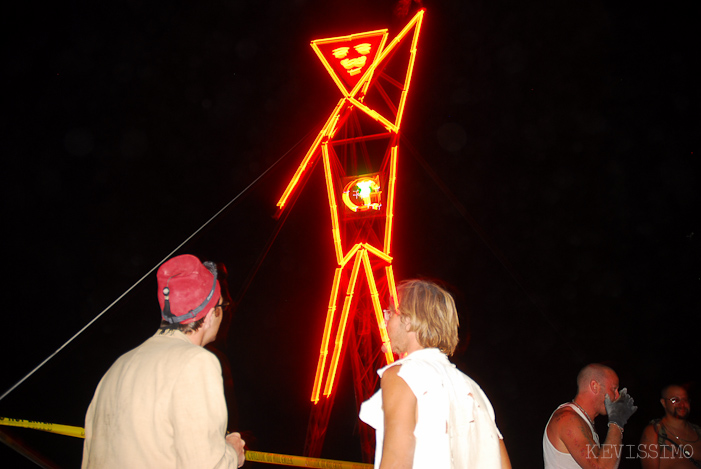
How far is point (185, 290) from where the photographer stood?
2037mm

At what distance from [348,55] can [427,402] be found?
787 cm

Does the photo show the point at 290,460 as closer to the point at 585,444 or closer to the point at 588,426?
the point at 585,444

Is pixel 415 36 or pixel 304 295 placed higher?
pixel 415 36

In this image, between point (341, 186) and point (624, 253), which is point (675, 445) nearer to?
point (341, 186)

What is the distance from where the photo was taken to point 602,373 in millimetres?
3924

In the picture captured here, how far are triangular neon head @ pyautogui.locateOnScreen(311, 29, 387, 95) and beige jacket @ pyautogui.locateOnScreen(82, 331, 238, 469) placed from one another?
7.23 metres

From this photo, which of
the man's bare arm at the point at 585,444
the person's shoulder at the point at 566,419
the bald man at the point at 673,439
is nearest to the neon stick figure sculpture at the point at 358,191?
the person's shoulder at the point at 566,419

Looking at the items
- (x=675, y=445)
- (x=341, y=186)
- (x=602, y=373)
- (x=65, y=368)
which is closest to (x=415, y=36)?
(x=341, y=186)

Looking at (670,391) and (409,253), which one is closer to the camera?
(670,391)

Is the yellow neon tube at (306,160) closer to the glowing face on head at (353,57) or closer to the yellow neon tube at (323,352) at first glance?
the glowing face on head at (353,57)

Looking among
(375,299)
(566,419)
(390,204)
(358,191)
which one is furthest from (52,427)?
(390,204)

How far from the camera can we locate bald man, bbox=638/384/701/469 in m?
4.42

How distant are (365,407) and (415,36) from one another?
780 centimetres

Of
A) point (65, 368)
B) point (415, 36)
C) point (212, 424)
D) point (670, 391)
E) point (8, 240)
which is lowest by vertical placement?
point (65, 368)
